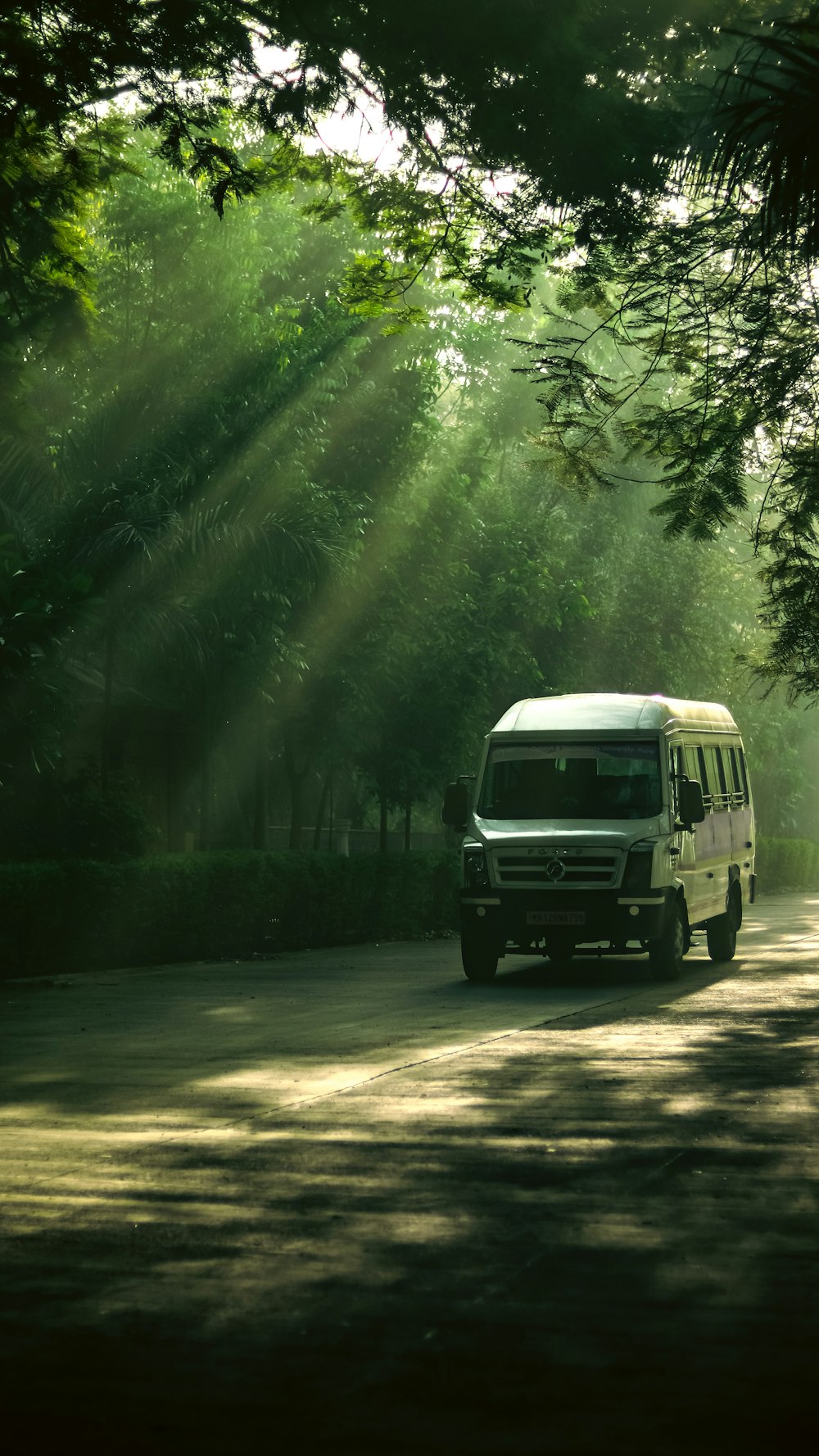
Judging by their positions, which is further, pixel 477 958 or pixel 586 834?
pixel 477 958

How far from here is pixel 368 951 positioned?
22234 millimetres

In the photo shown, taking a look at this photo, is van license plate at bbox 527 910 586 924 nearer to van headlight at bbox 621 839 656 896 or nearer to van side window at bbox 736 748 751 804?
van headlight at bbox 621 839 656 896

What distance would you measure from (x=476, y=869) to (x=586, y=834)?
1143 mm

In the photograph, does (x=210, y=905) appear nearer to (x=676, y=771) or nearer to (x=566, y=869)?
(x=566, y=869)

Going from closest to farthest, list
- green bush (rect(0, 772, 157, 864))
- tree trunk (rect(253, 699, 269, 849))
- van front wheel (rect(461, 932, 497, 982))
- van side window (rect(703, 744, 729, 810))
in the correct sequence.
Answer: van front wheel (rect(461, 932, 497, 982)) → van side window (rect(703, 744, 729, 810)) → green bush (rect(0, 772, 157, 864)) → tree trunk (rect(253, 699, 269, 849))

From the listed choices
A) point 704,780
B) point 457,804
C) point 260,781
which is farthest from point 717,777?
point 260,781

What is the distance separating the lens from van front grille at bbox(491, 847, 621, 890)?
52.5 feet

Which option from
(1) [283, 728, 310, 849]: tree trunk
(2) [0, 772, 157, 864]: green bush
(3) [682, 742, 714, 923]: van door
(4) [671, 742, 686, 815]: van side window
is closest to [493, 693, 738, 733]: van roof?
(4) [671, 742, 686, 815]: van side window

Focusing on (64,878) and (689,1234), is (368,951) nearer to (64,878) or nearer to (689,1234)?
(64,878)

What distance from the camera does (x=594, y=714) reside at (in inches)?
688

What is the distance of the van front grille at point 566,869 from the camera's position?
16016mm

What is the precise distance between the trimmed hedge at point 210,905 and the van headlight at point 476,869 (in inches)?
157

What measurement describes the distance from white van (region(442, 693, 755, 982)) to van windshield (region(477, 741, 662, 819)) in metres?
0.01

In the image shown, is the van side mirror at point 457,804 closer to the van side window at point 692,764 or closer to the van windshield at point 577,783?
the van windshield at point 577,783
